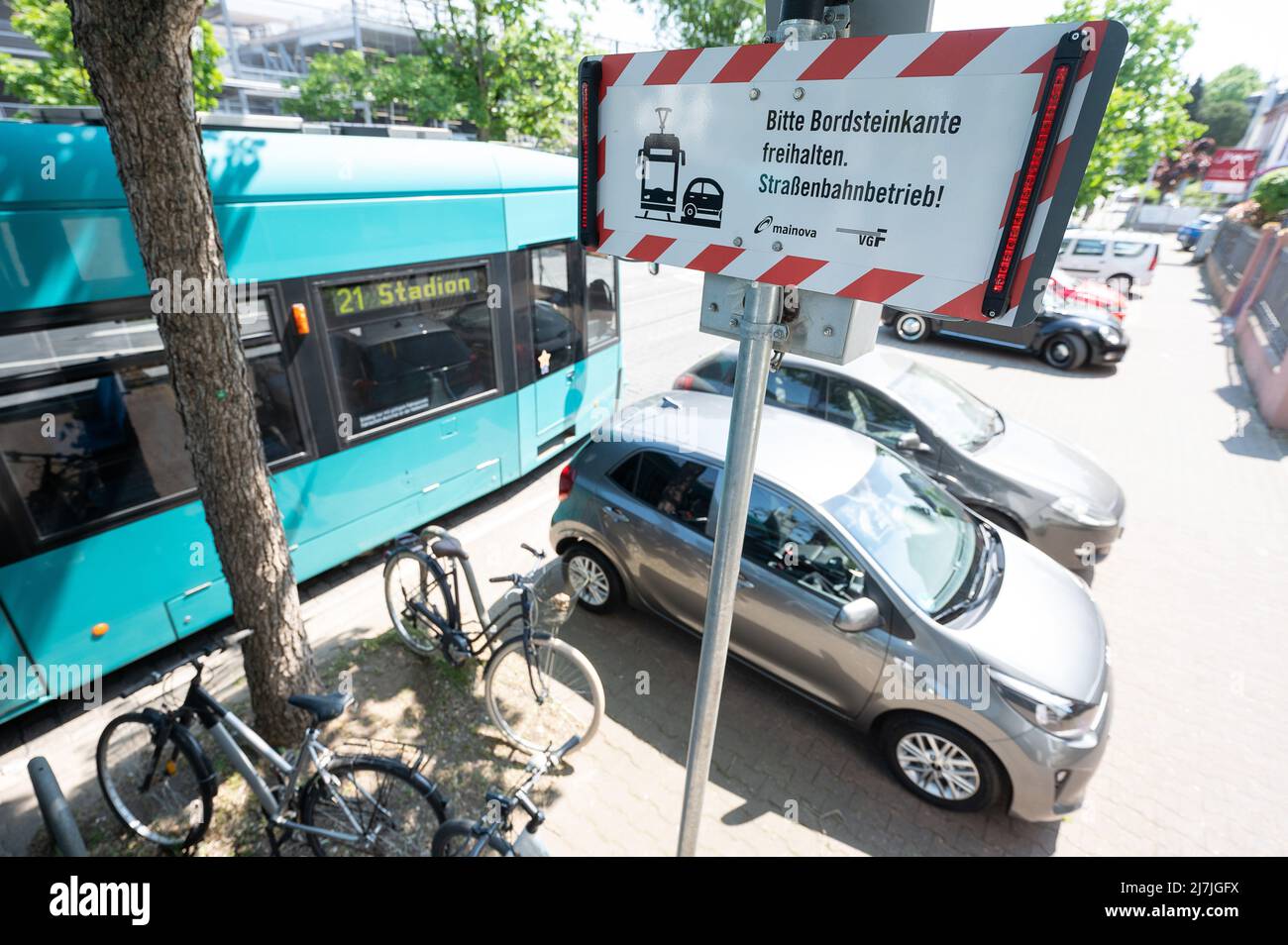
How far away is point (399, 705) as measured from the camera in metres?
4.42

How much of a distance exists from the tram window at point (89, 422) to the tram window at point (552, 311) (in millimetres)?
2848

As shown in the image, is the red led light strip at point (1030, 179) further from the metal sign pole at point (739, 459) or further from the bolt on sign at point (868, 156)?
the metal sign pole at point (739, 459)

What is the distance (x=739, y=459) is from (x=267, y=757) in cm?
285

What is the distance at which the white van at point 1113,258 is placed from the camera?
17375 millimetres

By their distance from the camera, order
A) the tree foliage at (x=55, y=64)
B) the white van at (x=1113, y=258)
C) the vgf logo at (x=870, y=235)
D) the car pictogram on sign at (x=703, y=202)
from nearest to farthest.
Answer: the vgf logo at (x=870, y=235), the car pictogram on sign at (x=703, y=202), the tree foliage at (x=55, y=64), the white van at (x=1113, y=258)

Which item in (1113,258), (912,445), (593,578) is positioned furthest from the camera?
(1113,258)

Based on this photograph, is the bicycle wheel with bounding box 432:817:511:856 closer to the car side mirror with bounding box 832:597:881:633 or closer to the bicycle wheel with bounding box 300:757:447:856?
the bicycle wheel with bounding box 300:757:447:856

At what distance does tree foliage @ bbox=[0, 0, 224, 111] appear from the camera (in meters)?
10.9

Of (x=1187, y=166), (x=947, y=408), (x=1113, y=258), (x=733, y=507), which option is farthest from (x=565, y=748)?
(x=1187, y=166)

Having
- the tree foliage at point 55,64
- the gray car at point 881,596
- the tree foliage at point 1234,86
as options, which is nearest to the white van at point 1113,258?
the gray car at point 881,596

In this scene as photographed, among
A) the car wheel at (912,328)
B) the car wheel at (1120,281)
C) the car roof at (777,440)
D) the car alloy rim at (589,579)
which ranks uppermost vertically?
the car roof at (777,440)

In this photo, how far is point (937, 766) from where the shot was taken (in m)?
3.87

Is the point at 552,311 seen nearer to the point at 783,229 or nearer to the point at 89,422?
the point at 89,422

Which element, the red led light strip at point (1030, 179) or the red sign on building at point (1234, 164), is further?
the red sign on building at point (1234, 164)
